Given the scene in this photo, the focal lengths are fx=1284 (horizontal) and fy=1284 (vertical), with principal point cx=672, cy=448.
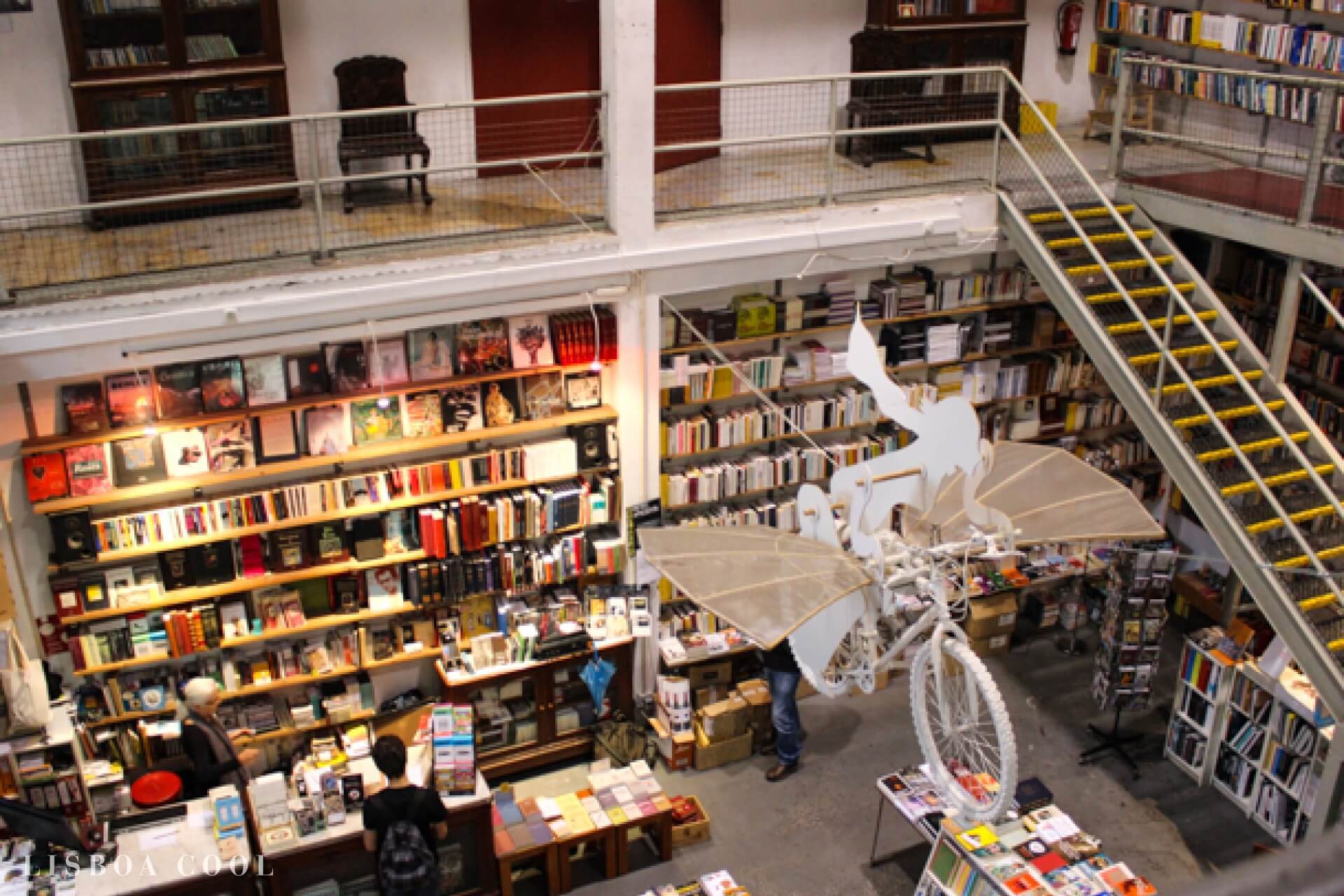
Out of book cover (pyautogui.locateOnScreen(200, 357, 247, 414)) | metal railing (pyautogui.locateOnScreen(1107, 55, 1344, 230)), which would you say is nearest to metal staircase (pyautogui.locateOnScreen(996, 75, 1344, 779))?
metal railing (pyautogui.locateOnScreen(1107, 55, 1344, 230))

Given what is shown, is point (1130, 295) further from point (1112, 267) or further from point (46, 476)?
point (46, 476)

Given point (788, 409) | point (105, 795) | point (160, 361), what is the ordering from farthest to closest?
point (788, 409) → point (105, 795) → point (160, 361)

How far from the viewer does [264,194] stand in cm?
841

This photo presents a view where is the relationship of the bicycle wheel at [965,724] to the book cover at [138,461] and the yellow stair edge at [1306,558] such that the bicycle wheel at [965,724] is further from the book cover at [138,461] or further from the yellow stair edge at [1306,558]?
the book cover at [138,461]

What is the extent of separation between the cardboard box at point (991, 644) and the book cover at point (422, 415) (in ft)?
14.6

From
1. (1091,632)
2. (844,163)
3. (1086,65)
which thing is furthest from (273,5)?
(1091,632)

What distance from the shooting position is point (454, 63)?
8883 mm

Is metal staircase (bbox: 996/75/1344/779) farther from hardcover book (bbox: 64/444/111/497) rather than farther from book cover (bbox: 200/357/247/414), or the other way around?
hardcover book (bbox: 64/444/111/497)

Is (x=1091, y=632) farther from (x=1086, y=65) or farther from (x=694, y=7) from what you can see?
(x=694, y=7)

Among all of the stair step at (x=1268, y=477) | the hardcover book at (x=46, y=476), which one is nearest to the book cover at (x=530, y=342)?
the hardcover book at (x=46, y=476)

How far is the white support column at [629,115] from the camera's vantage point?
24.4 feet

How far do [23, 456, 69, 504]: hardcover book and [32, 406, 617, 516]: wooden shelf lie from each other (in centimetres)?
5

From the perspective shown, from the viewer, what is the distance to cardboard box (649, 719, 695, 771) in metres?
8.66

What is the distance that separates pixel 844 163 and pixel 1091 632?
4131 millimetres
